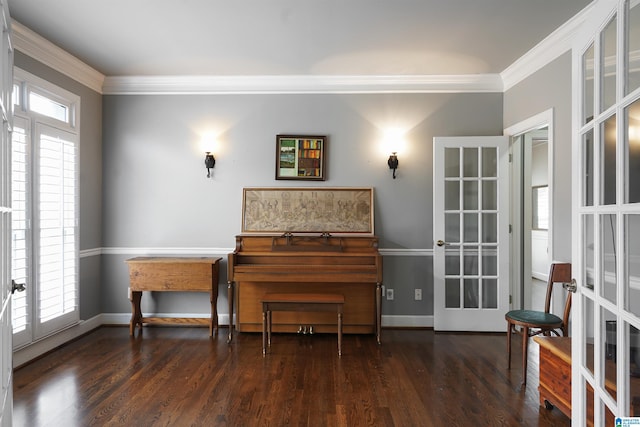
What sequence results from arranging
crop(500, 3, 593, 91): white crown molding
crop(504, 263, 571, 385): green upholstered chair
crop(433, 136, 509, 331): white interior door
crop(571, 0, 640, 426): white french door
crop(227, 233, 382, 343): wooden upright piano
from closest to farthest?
1. crop(571, 0, 640, 426): white french door
2. crop(504, 263, 571, 385): green upholstered chair
3. crop(500, 3, 593, 91): white crown molding
4. crop(227, 233, 382, 343): wooden upright piano
5. crop(433, 136, 509, 331): white interior door

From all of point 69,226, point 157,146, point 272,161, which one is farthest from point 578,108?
point 69,226

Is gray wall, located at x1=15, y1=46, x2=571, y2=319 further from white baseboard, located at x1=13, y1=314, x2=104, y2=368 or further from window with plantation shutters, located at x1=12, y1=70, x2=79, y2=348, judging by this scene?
window with plantation shutters, located at x1=12, y1=70, x2=79, y2=348

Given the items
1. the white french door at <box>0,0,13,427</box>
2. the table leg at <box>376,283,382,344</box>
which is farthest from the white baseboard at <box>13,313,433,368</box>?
the white french door at <box>0,0,13,427</box>

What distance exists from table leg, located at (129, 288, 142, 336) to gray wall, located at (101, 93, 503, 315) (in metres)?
0.19

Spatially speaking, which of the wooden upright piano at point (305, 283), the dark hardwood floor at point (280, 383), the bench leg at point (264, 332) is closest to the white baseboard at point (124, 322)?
the dark hardwood floor at point (280, 383)

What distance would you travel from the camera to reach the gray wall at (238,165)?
156 inches

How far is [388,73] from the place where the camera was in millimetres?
3842

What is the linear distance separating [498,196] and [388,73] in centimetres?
167

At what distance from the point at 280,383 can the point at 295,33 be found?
105 inches

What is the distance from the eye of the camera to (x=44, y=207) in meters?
3.23

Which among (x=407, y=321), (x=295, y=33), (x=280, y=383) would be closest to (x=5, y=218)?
→ (x=280, y=383)

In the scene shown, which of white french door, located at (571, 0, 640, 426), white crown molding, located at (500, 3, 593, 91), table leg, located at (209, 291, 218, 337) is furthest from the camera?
table leg, located at (209, 291, 218, 337)

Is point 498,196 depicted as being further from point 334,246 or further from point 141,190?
point 141,190

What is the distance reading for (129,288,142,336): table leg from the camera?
372 cm
